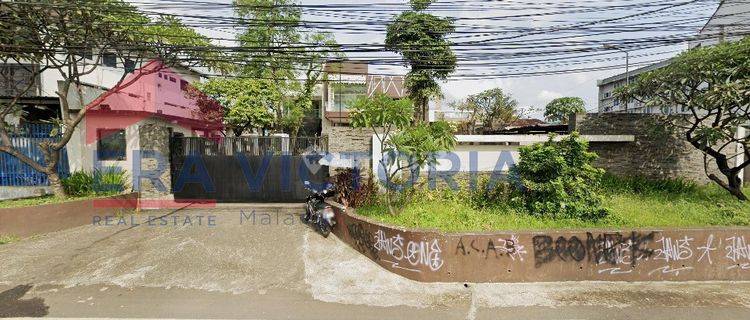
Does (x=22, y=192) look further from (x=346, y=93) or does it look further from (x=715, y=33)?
(x=715, y=33)

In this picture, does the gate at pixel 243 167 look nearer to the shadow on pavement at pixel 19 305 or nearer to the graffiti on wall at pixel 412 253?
the graffiti on wall at pixel 412 253

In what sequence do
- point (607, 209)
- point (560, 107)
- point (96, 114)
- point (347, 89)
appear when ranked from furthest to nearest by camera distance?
point (560, 107), point (347, 89), point (96, 114), point (607, 209)

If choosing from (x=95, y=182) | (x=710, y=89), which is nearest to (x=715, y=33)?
(x=710, y=89)

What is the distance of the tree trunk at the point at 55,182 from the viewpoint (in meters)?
7.45

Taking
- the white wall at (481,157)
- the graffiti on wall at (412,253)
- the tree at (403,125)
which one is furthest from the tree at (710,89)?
the graffiti on wall at (412,253)

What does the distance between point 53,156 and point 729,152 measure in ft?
52.0

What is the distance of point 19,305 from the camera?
3.96 meters

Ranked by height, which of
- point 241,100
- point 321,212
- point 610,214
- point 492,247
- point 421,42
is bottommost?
point 492,247

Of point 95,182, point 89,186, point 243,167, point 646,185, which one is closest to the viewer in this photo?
point 646,185

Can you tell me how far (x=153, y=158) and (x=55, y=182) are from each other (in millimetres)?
1942

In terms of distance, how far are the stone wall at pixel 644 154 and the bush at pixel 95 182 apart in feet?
37.5

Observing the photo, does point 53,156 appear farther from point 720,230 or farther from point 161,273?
point 720,230

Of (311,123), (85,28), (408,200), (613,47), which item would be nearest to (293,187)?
(408,200)

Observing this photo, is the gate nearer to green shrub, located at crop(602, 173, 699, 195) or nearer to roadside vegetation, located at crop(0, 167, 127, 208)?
roadside vegetation, located at crop(0, 167, 127, 208)
